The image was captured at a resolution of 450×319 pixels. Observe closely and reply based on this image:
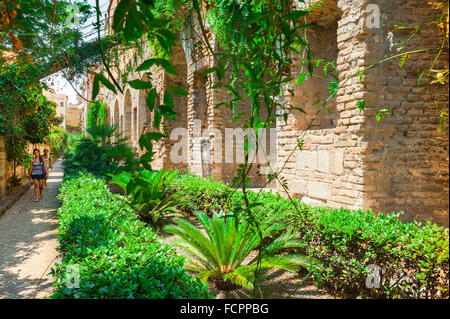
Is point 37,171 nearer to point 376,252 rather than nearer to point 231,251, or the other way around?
point 231,251

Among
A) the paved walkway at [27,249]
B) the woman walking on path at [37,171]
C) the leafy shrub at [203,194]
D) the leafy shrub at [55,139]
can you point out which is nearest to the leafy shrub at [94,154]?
the leafy shrub at [55,139]

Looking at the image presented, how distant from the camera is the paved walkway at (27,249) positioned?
3146 mm

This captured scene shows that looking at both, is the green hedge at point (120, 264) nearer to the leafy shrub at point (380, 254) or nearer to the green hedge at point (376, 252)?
the green hedge at point (376, 252)

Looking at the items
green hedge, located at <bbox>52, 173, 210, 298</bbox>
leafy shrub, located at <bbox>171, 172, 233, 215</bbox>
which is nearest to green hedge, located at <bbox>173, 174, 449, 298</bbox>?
green hedge, located at <bbox>52, 173, 210, 298</bbox>

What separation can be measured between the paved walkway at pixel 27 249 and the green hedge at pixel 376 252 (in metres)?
2.23

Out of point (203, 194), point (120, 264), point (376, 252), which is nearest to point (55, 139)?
point (203, 194)

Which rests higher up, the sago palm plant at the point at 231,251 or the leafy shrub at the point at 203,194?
the leafy shrub at the point at 203,194

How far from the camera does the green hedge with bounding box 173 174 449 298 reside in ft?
7.93

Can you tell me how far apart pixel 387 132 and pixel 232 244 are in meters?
2.41

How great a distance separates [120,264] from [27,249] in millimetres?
2882
